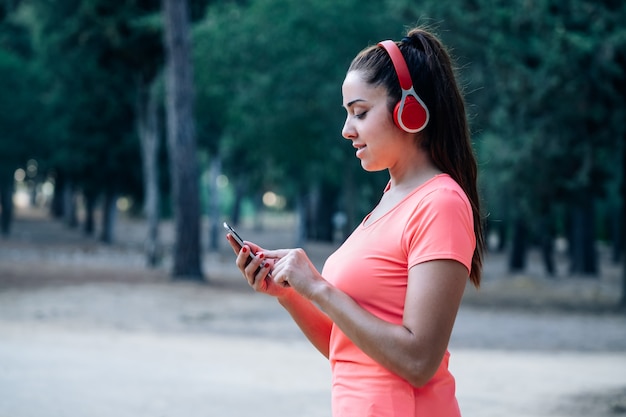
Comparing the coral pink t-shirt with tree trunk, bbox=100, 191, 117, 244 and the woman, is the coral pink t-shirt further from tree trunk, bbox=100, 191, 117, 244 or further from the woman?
tree trunk, bbox=100, 191, 117, 244

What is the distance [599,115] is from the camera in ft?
51.0

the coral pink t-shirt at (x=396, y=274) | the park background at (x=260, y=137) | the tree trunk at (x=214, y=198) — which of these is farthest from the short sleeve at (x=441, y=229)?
the tree trunk at (x=214, y=198)

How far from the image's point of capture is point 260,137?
24766mm

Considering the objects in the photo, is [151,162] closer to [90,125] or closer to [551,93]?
[90,125]

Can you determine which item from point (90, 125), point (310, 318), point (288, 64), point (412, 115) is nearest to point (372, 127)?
point (412, 115)

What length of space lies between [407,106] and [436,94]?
0.10m

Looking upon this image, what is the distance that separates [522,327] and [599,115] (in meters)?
3.99

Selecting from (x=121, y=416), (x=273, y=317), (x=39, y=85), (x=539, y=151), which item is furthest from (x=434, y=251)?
(x=39, y=85)

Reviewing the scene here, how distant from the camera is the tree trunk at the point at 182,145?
19938 millimetres

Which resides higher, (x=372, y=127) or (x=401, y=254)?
(x=372, y=127)

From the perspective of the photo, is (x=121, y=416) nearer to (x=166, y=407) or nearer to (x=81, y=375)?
(x=166, y=407)

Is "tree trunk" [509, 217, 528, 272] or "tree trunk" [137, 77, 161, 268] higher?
"tree trunk" [137, 77, 161, 268]

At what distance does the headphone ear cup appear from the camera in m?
2.11

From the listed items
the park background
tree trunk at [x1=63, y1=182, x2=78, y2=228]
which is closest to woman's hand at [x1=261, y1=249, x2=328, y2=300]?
the park background
